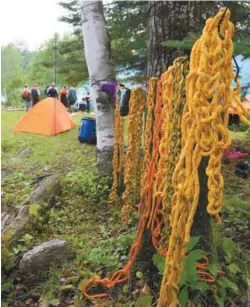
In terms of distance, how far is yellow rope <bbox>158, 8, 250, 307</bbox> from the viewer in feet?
4.17

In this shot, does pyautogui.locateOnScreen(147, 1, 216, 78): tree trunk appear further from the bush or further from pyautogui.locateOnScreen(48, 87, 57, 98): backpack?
the bush

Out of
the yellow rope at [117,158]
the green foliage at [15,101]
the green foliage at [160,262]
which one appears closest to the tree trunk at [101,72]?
the yellow rope at [117,158]

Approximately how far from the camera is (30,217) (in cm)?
348

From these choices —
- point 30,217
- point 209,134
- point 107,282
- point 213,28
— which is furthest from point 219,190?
point 30,217

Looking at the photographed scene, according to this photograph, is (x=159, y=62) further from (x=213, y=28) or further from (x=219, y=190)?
(x=219, y=190)

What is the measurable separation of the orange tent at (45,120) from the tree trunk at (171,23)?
6894 millimetres

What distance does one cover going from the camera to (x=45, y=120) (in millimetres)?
9422

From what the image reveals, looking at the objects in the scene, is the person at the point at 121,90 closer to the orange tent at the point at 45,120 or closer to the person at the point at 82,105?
the orange tent at the point at 45,120

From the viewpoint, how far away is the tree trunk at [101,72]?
432 cm

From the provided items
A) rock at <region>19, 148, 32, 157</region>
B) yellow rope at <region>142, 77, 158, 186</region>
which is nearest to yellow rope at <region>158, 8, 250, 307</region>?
yellow rope at <region>142, 77, 158, 186</region>

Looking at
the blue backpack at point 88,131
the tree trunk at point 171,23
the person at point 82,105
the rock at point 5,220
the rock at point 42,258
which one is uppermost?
the tree trunk at point 171,23

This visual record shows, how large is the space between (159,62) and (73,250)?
1.70 meters

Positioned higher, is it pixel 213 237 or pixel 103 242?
pixel 213 237

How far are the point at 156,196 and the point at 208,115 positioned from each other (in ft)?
3.38
